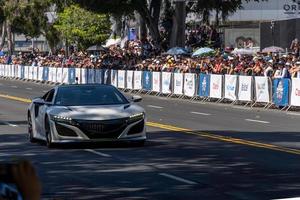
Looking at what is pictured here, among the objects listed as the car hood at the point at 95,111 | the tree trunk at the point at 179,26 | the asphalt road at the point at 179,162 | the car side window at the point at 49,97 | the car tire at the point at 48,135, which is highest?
the tree trunk at the point at 179,26

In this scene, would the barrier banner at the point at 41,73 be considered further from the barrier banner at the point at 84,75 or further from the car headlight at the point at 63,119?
the car headlight at the point at 63,119

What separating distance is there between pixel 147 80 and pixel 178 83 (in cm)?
385

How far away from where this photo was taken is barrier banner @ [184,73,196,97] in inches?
1344

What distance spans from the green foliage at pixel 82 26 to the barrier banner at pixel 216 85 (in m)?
38.3

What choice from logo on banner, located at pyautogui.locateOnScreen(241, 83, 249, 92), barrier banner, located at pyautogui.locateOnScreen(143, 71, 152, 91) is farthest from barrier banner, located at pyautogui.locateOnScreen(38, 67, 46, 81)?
logo on banner, located at pyautogui.locateOnScreen(241, 83, 249, 92)

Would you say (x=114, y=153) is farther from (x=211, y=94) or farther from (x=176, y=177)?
(x=211, y=94)

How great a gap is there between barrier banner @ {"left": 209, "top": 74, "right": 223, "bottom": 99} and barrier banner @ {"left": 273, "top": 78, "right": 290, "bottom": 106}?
3942 millimetres

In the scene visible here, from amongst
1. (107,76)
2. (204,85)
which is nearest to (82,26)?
(107,76)

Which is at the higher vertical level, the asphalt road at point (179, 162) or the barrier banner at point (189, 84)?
the barrier banner at point (189, 84)

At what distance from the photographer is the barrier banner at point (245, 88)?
95.9ft

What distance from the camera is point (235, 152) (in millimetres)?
14023

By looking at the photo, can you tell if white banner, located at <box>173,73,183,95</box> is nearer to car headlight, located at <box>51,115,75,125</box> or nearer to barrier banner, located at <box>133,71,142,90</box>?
barrier banner, located at <box>133,71,142,90</box>

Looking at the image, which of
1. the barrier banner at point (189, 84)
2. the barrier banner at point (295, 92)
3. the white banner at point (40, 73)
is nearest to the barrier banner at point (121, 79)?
the barrier banner at point (189, 84)

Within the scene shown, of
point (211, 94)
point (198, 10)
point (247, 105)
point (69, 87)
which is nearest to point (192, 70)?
point (211, 94)
